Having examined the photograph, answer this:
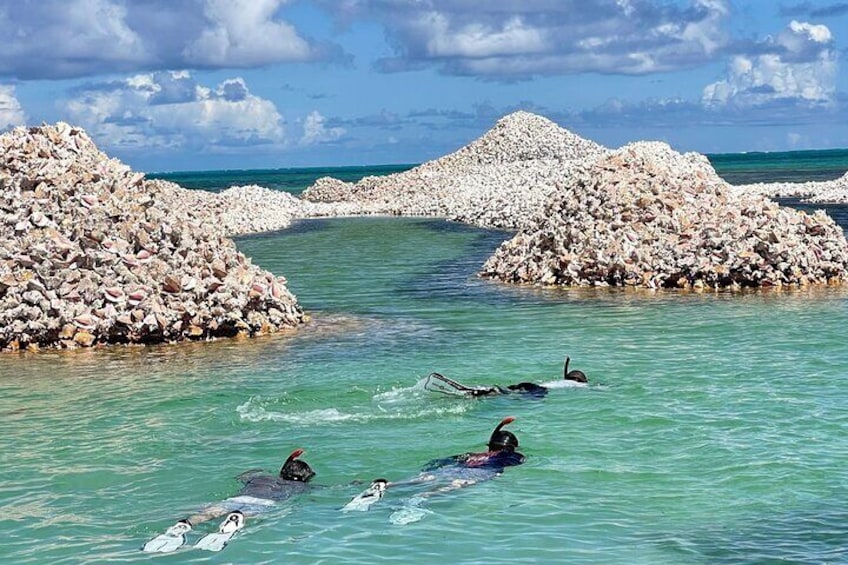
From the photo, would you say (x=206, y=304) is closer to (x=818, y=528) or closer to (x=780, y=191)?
(x=818, y=528)

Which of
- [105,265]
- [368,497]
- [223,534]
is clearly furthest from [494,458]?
[105,265]

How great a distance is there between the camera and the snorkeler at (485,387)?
42.3 feet

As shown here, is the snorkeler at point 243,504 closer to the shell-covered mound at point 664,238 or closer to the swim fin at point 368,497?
the swim fin at point 368,497

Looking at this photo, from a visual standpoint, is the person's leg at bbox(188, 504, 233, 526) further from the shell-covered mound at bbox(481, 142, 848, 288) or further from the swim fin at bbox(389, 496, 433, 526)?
the shell-covered mound at bbox(481, 142, 848, 288)

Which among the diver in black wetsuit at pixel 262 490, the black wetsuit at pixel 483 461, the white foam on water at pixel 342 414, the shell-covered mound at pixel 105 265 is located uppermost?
the shell-covered mound at pixel 105 265

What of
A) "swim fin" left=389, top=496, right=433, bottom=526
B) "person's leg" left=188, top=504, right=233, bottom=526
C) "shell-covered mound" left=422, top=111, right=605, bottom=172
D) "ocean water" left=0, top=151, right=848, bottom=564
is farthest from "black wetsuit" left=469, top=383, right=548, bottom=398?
"shell-covered mound" left=422, top=111, right=605, bottom=172

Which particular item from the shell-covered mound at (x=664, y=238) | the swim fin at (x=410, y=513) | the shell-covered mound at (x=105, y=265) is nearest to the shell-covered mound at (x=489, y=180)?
the shell-covered mound at (x=664, y=238)

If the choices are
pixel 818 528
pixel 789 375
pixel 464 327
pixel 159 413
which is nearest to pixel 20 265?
pixel 159 413

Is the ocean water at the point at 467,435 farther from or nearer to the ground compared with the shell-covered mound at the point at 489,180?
nearer to the ground

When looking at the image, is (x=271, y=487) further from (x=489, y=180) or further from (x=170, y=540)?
(x=489, y=180)

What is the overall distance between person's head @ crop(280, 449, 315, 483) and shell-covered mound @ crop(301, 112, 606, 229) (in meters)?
34.8

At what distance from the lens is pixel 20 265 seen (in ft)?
56.7

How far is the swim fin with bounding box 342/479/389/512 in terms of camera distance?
8.98m

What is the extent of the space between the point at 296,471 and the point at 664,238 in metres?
15.4
